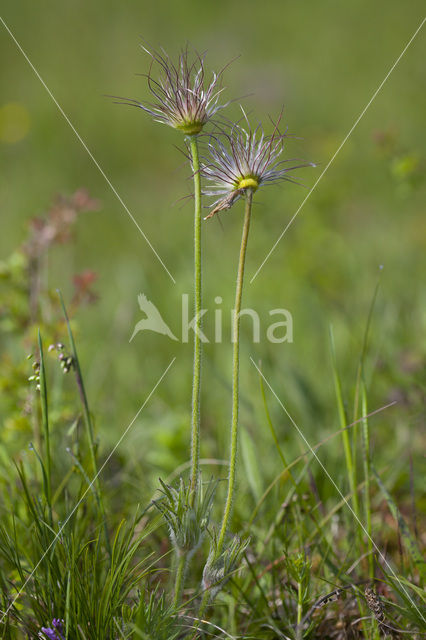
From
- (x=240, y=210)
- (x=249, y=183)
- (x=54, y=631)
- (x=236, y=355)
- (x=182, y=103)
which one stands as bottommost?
(x=54, y=631)

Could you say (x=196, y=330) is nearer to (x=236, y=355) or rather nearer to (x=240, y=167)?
(x=236, y=355)

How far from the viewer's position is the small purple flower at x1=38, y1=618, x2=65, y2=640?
93 centimetres

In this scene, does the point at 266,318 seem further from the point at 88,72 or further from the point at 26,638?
the point at 88,72

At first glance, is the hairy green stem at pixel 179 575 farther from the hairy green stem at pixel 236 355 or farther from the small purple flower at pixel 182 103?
the small purple flower at pixel 182 103

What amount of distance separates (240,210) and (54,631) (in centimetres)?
465

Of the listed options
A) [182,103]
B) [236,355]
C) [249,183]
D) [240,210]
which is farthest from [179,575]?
[240,210]

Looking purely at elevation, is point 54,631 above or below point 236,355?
below

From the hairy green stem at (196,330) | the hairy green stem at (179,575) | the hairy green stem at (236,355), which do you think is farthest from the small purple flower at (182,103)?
the hairy green stem at (179,575)

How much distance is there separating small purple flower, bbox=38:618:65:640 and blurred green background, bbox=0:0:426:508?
72 centimetres

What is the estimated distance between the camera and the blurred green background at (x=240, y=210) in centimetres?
215

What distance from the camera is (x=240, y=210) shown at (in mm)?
5289

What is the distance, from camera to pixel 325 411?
217cm

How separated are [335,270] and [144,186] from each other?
3734mm

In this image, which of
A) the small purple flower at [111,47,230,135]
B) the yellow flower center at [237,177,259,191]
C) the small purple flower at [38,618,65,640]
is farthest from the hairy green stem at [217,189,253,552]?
the small purple flower at [38,618,65,640]
